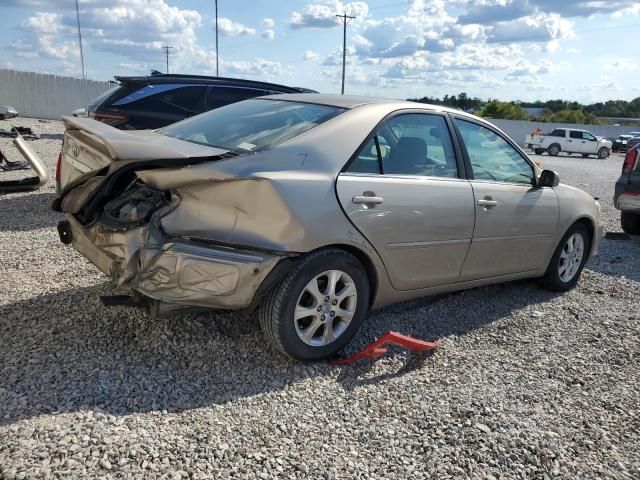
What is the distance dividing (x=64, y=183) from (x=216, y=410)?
1.99m

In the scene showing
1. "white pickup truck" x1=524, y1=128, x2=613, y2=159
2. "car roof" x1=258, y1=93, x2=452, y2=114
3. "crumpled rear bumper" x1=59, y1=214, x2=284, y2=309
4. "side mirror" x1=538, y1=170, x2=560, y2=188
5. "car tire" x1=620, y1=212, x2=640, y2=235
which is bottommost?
"white pickup truck" x1=524, y1=128, x2=613, y2=159

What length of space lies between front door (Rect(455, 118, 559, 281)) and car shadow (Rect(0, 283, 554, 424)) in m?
0.61

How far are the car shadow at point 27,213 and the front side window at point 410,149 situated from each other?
4.22m

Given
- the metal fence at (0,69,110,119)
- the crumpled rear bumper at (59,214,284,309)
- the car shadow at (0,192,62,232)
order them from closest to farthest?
the crumpled rear bumper at (59,214,284,309) < the car shadow at (0,192,62,232) < the metal fence at (0,69,110,119)

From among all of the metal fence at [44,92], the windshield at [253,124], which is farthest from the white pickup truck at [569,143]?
the windshield at [253,124]

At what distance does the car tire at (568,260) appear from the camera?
202 inches

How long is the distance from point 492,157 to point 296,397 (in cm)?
257

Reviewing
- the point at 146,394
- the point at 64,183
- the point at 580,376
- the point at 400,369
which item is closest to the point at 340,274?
the point at 400,369

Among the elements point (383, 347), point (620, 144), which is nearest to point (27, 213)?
point (383, 347)

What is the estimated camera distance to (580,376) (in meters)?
3.67

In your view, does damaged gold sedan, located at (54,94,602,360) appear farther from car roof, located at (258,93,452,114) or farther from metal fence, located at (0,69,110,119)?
metal fence, located at (0,69,110,119)

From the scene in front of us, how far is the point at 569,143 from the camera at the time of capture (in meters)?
31.8

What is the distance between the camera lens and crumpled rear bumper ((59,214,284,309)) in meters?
2.96

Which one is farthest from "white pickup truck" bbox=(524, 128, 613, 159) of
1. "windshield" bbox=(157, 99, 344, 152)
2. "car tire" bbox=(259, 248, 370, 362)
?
"car tire" bbox=(259, 248, 370, 362)
